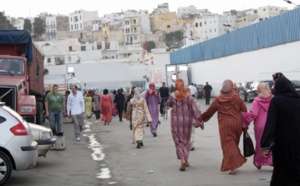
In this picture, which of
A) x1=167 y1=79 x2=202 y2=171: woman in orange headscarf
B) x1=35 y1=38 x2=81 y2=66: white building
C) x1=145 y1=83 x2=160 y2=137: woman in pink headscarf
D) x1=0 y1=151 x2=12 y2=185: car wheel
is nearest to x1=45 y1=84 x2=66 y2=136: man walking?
x1=145 y1=83 x2=160 y2=137: woman in pink headscarf

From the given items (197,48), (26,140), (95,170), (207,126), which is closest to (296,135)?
(26,140)

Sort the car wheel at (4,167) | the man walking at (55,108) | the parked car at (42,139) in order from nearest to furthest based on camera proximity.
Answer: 1. the car wheel at (4,167)
2. the parked car at (42,139)
3. the man walking at (55,108)

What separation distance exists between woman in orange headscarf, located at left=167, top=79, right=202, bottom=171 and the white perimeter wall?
32.6 meters

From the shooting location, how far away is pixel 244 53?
60.9 m

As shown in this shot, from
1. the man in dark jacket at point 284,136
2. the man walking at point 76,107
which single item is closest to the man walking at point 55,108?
the man walking at point 76,107

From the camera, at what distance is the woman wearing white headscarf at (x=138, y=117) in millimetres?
18469

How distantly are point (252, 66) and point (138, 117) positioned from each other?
4039cm

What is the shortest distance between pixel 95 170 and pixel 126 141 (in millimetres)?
6941

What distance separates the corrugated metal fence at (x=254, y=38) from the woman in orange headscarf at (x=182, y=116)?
113 ft

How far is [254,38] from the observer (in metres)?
57.8

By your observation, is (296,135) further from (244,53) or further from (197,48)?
(197,48)

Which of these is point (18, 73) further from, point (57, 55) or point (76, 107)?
point (57, 55)

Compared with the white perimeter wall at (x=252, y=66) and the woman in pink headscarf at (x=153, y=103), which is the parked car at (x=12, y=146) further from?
the white perimeter wall at (x=252, y=66)

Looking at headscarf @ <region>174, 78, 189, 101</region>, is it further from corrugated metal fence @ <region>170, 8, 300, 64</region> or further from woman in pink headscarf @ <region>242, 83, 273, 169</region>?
corrugated metal fence @ <region>170, 8, 300, 64</region>
